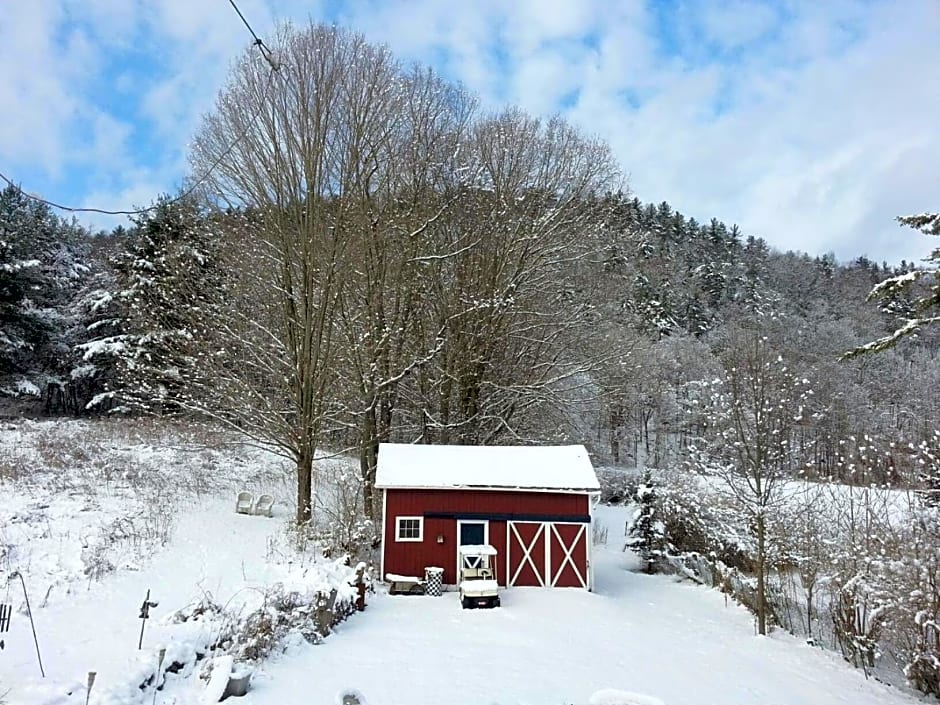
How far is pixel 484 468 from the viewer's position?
13953 millimetres

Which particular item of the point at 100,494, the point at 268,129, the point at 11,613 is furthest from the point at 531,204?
the point at 11,613

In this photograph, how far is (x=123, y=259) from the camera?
75.7 ft

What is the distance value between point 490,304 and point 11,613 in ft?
39.7

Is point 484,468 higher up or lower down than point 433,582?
higher up

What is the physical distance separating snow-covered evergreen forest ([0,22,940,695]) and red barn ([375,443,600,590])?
223 centimetres

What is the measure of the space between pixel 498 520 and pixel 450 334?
5711 mm

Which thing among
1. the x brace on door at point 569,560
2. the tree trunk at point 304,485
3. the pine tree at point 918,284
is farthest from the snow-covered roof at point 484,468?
the pine tree at point 918,284

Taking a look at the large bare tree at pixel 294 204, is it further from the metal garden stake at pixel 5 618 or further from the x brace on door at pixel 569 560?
the metal garden stake at pixel 5 618

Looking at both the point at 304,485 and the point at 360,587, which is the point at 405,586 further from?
the point at 304,485

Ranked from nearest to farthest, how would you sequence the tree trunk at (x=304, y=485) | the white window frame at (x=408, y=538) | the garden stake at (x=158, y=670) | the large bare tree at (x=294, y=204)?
1. the garden stake at (x=158, y=670)
2. the white window frame at (x=408, y=538)
3. the large bare tree at (x=294, y=204)
4. the tree trunk at (x=304, y=485)

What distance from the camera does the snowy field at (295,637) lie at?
5.81 meters

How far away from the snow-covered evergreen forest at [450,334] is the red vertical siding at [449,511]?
7.32 feet

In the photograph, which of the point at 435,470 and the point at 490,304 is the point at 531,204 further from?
the point at 435,470

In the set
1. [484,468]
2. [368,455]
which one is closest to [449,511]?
[484,468]
